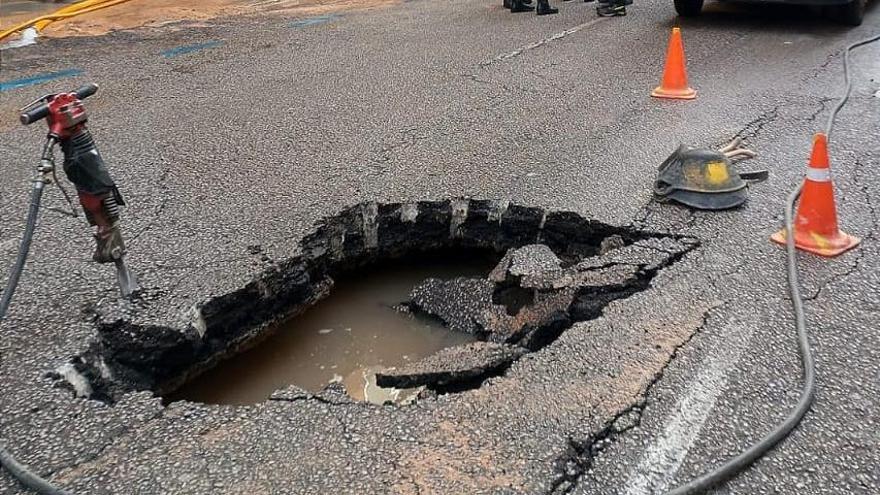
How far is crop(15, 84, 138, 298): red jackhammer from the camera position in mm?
2920

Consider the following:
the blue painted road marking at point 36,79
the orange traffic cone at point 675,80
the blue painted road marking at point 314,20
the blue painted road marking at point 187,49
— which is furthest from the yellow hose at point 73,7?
the orange traffic cone at point 675,80

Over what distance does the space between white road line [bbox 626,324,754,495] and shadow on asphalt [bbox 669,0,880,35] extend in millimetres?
7210

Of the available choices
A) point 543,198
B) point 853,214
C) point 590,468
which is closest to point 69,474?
point 590,468

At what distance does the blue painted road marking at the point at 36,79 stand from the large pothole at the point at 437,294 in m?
5.23

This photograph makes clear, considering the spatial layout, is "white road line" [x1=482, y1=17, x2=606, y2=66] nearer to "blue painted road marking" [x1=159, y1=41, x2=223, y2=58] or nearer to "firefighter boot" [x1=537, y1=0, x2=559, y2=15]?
"firefighter boot" [x1=537, y1=0, x2=559, y2=15]

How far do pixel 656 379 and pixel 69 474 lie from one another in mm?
2102

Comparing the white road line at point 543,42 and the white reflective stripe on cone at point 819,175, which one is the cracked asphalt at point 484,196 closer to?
the white road line at point 543,42

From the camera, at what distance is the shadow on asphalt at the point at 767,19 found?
8.95 metres

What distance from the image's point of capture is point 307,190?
179 inches

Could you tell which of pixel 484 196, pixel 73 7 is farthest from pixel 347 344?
pixel 73 7

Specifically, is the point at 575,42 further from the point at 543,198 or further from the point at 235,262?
the point at 235,262

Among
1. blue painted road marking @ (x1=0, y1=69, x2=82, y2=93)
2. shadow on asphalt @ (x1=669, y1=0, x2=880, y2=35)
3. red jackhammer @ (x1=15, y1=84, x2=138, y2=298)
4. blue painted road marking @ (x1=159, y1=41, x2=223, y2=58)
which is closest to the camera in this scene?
red jackhammer @ (x1=15, y1=84, x2=138, y2=298)

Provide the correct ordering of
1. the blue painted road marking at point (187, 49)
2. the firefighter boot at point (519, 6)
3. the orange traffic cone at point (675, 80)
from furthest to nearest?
the firefighter boot at point (519, 6)
the blue painted road marking at point (187, 49)
the orange traffic cone at point (675, 80)

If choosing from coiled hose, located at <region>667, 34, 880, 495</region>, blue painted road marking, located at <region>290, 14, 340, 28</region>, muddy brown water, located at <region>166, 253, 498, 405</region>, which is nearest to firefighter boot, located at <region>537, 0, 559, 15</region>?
blue painted road marking, located at <region>290, 14, 340, 28</region>
